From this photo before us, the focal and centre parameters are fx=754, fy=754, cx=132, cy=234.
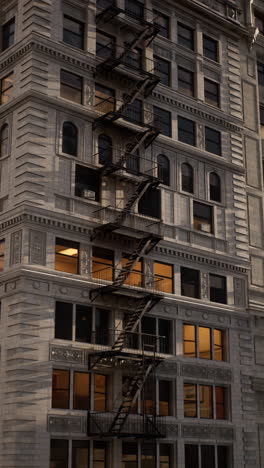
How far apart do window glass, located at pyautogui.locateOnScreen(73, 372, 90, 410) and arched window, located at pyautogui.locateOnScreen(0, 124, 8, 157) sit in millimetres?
13150

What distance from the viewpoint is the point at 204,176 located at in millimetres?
48406

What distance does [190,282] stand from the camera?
45531 millimetres

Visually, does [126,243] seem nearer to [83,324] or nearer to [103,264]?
[103,264]

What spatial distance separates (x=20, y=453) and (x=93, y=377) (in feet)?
19.2

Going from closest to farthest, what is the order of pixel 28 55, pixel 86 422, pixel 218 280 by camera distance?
pixel 86 422 < pixel 28 55 < pixel 218 280

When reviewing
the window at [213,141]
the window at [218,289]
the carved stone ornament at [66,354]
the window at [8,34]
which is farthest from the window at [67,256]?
the window at [213,141]

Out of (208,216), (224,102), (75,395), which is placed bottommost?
(75,395)

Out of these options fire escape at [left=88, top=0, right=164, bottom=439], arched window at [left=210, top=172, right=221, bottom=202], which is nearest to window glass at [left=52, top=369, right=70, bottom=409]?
fire escape at [left=88, top=0, right=164, bottom=439]

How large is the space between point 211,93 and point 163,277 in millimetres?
14631

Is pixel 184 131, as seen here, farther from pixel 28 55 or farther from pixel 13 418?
pixel 13 418

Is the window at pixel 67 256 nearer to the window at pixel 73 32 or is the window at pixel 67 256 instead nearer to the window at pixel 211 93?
the window at pixel 73 32

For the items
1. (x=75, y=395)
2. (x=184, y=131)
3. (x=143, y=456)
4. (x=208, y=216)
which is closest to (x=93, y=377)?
(x=75, y=395)

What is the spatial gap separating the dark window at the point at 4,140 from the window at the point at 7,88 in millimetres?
1694

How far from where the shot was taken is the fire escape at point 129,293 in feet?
127
